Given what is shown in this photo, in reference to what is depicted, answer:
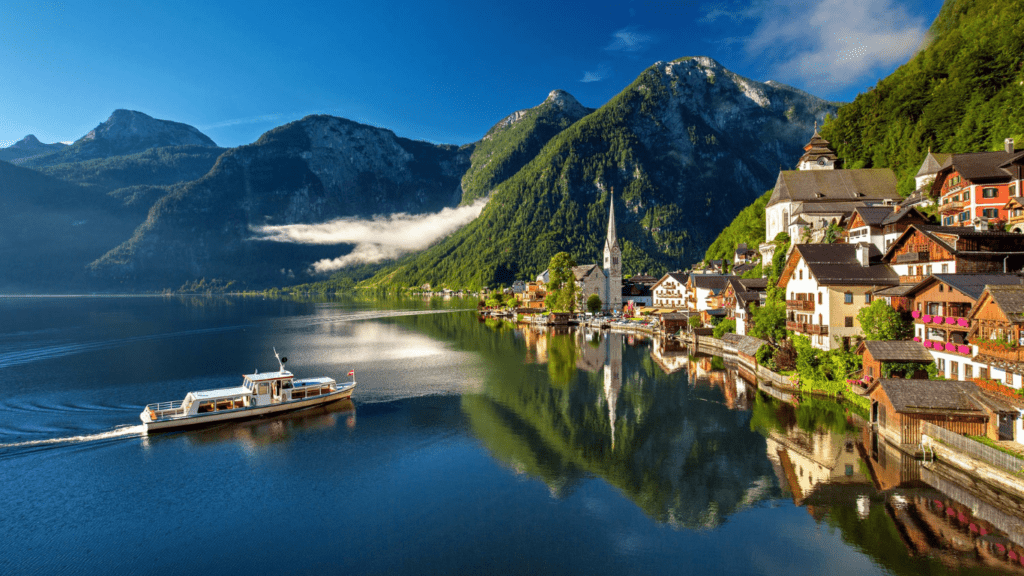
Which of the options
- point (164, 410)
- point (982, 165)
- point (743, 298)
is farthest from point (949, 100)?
point (164, 410)

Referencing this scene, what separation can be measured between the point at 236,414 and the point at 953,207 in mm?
69359

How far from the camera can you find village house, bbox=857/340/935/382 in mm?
32875

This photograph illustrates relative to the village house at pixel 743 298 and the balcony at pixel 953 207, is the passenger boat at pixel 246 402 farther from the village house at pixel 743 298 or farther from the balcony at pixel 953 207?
the balcony at pixel 953 207

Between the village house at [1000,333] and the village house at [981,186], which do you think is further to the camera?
the village house at [981,186]

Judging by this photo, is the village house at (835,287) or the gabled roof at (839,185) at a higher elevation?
the gabled roof at (839,185)

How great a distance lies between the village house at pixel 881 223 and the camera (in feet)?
144

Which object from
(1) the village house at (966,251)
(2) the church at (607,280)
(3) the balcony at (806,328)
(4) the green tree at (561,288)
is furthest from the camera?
(2) the church at (607,280)

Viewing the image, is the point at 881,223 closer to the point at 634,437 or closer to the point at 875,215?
the point at 875,215

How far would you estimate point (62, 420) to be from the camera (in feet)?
128

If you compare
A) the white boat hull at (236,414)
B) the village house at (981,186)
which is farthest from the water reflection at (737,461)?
the village house at (981,186)

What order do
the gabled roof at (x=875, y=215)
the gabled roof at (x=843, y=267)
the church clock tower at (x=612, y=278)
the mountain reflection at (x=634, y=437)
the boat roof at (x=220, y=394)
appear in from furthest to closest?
the church clock tower at (x=612, y=278), the gabled roof at (x=875, y=215), the gabled roof at (x=843, y=267), the boat roof at (x=220, y=394), the mountain reflection at (x=634, y=437)

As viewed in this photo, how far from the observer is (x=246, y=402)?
41219 mm

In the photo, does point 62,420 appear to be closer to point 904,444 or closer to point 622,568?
point 622,568

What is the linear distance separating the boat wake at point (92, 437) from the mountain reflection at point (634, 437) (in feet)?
83.4
